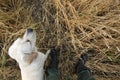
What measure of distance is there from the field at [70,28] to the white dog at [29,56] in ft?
0.35

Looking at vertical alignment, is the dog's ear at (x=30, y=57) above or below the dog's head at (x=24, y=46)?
below

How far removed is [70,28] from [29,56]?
196mm

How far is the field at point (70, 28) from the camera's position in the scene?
3.58 ft

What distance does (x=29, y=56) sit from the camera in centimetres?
97

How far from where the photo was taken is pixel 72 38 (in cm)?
108

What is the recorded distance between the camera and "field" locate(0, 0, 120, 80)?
1092mm

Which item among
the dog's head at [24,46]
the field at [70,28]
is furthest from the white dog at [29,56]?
the field at [70,28]

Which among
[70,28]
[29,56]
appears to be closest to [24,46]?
[29,56]

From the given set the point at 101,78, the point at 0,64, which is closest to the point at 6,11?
the point at 0,64

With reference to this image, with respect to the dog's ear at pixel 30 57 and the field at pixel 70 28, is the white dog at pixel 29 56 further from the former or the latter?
the field at pixel 70 28

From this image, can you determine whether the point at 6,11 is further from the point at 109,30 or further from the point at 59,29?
the point at 109,30

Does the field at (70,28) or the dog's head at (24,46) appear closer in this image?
the dog's head at (24,46)

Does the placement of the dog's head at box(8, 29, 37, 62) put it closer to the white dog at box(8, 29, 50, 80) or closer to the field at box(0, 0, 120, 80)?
the white dog at box(8, 29, 50, 80)

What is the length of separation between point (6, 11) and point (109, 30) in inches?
14.5
